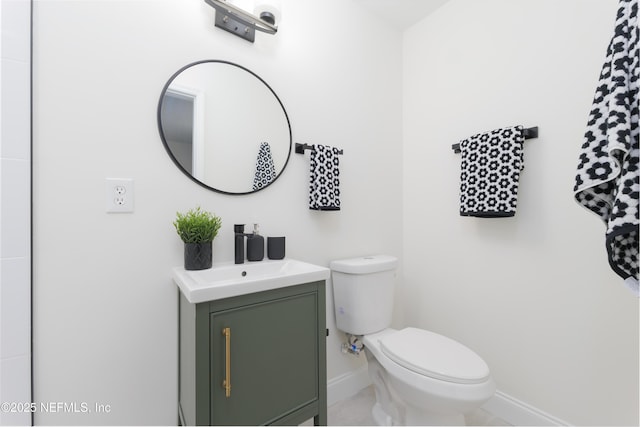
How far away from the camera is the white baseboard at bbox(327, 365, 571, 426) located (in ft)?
4.57

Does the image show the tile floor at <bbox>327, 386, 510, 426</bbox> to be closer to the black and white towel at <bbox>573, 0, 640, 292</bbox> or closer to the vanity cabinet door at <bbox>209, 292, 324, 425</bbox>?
the vanity cabinet door at <bbox>209, 292, 324, 425</bbox>


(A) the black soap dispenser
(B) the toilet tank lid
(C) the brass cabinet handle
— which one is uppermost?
(A) the black soap dispenser

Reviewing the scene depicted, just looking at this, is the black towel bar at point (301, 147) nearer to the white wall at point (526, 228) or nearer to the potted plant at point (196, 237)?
the potted plant at point (196, 237)

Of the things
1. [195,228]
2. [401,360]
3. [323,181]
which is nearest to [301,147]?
[323,181]

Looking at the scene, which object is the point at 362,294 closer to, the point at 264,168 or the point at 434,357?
the point at 434,357

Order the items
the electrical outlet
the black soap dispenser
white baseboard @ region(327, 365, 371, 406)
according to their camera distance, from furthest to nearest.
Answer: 1. white baseboard @ region(327, 365, 371, 406)
2. the black soap dispenser
3. the electrical outlet

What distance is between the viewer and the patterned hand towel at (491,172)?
139cm

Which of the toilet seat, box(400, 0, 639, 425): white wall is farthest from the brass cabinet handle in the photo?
box(400, 0, 639, 425): white wall

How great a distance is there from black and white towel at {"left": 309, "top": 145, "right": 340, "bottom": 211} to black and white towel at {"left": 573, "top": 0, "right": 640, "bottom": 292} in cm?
97

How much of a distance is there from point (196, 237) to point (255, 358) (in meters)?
0.50

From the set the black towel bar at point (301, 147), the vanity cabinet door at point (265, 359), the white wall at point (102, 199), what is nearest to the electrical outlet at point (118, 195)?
the white wall at point (102, 199)

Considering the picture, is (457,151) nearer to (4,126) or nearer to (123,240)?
(123,240)

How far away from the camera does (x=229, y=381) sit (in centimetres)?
94

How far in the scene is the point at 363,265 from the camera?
152cm
